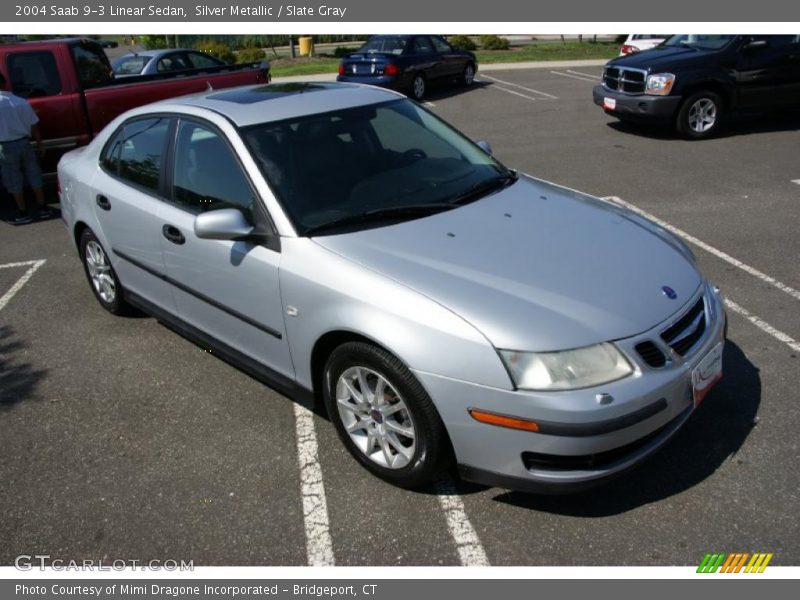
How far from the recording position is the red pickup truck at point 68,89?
8.38 meters

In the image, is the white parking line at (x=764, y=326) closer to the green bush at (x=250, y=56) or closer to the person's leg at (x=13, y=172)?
the person's leg at (x=13, y=172)

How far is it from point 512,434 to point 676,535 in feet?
2.87

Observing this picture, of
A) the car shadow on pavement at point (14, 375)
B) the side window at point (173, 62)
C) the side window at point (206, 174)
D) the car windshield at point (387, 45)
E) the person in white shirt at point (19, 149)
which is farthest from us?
the car windshield at point (387, 45)

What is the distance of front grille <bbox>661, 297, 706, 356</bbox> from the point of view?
3031mm

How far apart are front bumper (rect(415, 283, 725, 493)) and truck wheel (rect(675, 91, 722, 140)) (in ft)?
27.2

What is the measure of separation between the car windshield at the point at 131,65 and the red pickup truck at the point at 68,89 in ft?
15.4

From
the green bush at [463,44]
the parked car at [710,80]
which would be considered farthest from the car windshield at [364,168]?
the green bush at [463,44]

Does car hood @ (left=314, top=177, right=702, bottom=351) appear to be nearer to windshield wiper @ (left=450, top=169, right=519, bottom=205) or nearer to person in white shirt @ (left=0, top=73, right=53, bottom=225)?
windshield wiper @ (left=450, top=169, right=519, bottom=205)

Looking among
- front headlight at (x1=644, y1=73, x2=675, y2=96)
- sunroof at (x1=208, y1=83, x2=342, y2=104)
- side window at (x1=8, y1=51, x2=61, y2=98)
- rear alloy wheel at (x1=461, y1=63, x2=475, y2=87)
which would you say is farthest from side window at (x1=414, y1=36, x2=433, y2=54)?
sunroof at (x1=208, y1=83, x2=342, y2=104)

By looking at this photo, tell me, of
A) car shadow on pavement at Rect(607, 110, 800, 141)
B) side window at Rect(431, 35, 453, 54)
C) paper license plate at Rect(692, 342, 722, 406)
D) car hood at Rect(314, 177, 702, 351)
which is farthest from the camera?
side window at Rect(431, 35, 453, 54)

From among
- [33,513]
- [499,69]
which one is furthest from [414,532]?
[499,69]

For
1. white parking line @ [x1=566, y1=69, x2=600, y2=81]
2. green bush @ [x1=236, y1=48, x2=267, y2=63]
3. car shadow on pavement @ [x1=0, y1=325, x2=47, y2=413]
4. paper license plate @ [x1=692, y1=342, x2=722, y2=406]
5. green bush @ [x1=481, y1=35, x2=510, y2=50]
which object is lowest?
green bush @ [x1=236, y1=48, x2=267, y2=63]

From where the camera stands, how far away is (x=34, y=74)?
844 centimetres

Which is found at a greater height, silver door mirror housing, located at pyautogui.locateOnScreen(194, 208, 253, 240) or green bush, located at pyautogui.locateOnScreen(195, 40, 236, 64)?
silver door mirror housing, located at pyautogui.locateOnScreen(194, 208, 253, 240)
